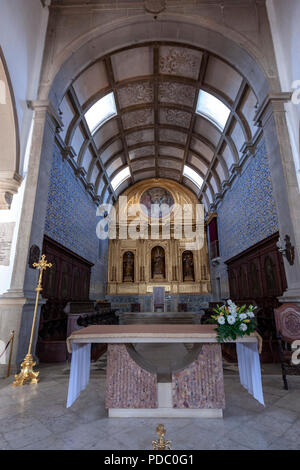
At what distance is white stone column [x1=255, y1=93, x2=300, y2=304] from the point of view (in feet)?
17.8

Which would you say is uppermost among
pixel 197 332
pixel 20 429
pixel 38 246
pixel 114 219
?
pixel 114 219

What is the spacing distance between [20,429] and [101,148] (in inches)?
441

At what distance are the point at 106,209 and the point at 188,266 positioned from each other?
6.73 meters

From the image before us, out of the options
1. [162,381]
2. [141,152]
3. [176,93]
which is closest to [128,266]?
[141,152]

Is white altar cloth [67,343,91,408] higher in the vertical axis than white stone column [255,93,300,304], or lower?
lower

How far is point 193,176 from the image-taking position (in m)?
16.3

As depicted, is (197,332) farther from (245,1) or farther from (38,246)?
(245,1)

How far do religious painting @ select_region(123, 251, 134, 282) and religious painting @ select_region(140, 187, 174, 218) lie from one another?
3.36 metres

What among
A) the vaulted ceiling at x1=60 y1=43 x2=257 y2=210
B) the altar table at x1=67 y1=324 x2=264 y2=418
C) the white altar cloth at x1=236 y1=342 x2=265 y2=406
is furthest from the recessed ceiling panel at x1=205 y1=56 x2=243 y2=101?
the altar table at x1=67 y1=324 x2=264 y2=418

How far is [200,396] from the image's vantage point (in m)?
3.01

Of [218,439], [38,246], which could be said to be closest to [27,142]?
[38,246]

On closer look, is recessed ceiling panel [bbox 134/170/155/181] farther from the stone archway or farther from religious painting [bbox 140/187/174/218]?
the stone archway

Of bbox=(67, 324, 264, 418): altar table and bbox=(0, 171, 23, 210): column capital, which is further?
bbox=(0, 171, 23, 210): column capital

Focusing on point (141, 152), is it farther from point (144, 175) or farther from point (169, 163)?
point (144, 175)
